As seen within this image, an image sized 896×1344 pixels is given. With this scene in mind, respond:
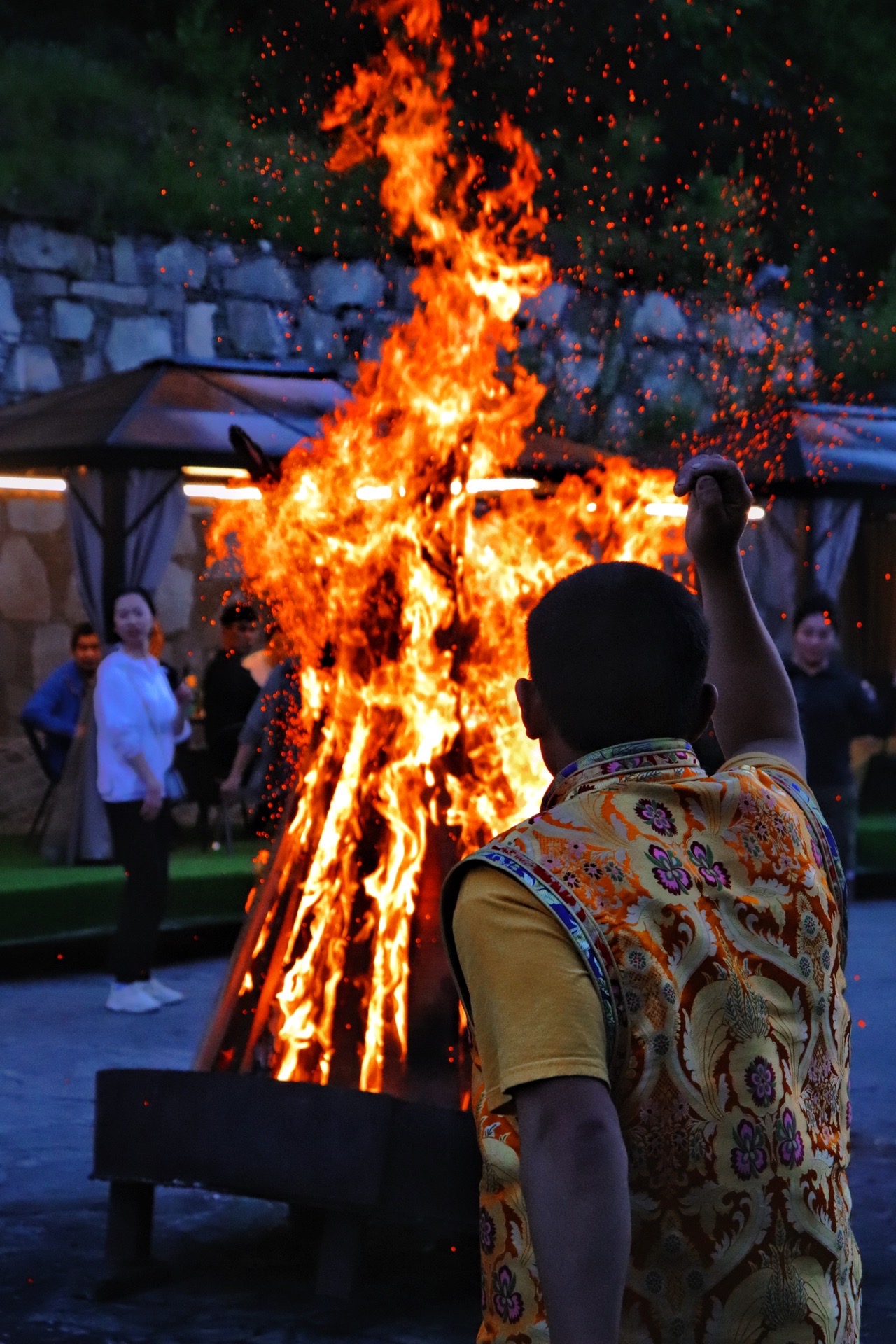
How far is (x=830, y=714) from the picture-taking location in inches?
377

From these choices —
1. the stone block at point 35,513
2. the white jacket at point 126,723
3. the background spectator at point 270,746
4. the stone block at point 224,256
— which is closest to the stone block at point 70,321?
the stone block at point 35,513

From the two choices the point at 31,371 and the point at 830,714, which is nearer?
the point at 830,714

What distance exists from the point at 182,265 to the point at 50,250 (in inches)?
49.0

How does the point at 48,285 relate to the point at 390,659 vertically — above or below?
above

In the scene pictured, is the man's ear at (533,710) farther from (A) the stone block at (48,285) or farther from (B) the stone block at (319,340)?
(B) the stone block at (319,340)

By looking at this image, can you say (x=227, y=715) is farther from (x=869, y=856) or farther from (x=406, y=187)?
(x=406, y=187)

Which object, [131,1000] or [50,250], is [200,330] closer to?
[50,250]

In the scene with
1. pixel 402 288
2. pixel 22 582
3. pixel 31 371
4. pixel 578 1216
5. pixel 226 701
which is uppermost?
pixel 402 288

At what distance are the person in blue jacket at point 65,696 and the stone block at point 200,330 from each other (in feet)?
14.0

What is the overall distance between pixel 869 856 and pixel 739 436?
3.43 metres

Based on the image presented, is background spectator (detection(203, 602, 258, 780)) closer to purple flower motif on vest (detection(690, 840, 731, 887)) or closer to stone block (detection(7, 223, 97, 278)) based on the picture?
stone block (detection(7, 223, 97, 278))

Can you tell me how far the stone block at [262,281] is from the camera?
597 inches

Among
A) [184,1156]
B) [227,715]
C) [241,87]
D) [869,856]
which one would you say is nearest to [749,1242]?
[184,1156]

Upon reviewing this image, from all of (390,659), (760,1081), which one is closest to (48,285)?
(390,659)
